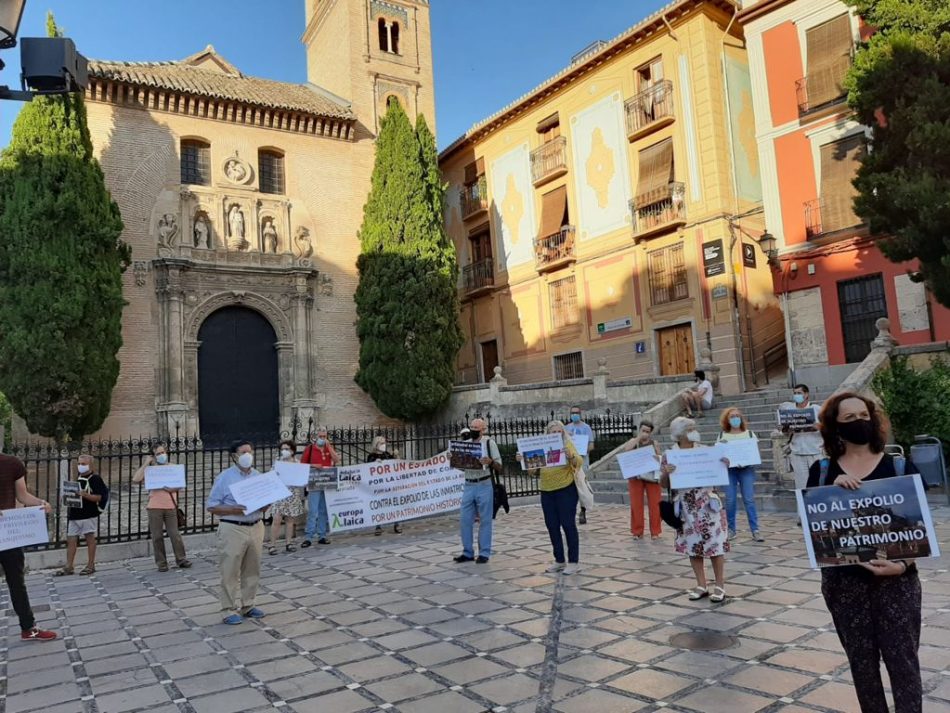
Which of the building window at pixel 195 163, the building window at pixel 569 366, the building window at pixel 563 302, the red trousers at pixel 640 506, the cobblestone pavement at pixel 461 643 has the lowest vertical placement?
the cobblestone pavement at pixel 461 643

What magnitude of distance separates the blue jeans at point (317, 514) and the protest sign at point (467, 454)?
2975mm

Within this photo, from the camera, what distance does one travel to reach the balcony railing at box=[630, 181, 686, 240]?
2030 cm

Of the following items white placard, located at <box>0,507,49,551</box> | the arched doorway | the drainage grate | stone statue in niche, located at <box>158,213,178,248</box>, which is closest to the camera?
the drainage grate

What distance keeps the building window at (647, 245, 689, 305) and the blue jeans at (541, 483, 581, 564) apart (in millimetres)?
14004

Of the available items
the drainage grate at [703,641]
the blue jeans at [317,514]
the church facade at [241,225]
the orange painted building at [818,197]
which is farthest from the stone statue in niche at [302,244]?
the drainage grate at [703,641]

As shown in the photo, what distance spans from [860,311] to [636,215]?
7.09m

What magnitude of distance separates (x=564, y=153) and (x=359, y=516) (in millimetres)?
17149

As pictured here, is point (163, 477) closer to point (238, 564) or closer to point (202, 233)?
point (238, 564)

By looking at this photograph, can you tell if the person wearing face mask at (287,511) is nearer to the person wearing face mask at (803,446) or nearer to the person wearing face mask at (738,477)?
the person wearing face mask at (738,477)

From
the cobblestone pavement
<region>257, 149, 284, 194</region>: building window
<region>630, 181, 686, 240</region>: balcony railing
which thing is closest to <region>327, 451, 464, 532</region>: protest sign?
the cobblestone pavement

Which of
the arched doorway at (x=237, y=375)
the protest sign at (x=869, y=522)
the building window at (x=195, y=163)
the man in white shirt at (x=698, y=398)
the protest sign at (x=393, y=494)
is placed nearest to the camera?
the protest sign at (x=869, y=522)

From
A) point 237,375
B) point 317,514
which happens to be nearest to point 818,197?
point 317,514

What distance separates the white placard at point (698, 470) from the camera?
600 cm

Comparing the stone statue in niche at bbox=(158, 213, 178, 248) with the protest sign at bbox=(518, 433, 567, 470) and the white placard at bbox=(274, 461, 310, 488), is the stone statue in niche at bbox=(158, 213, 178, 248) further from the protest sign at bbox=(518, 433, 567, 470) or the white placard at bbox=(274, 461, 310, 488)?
the protest sign at bbox=(518, 433, 567, 470)
